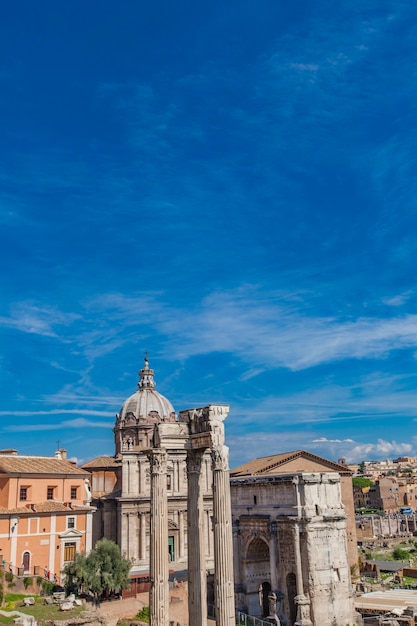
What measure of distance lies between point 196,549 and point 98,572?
13637 mm

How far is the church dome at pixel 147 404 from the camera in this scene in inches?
2270

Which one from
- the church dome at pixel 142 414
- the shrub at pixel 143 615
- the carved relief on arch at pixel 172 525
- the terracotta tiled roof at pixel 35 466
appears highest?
the church dome at pixel 142 414

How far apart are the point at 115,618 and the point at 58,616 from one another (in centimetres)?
380

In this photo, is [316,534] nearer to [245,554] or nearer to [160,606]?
[245,554]

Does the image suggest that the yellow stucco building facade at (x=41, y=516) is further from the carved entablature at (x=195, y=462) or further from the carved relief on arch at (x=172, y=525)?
the carved entablature at (x=195, y=462)

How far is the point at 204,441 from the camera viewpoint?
1972cm

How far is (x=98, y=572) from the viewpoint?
31344mm

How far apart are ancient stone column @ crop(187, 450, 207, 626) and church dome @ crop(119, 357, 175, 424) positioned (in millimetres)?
36690

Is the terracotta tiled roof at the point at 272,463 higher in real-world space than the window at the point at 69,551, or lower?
higher

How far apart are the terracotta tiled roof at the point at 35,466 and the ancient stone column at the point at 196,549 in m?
19.5

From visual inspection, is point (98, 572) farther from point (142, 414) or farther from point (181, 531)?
point (142, 414)

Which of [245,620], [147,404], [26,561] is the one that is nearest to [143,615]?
[245,620]

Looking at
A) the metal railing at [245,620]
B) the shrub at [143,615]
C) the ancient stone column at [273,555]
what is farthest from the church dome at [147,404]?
the shrub at [143,615]

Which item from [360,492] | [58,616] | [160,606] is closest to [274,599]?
[58,616]
